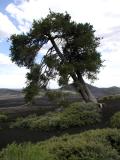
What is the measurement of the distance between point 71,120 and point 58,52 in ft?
30.7

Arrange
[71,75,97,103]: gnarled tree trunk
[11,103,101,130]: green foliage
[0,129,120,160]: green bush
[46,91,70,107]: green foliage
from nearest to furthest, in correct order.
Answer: [0,129,120,160]: green bush, [11,103,101,130]: green foliage, [71,75,97,103]: gnarled tree trunk, [46,91,70,107]: green foliage

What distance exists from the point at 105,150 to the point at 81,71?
76.5 ft

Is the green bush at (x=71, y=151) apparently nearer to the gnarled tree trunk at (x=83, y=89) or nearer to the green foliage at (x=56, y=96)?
the gnarled tree trunk at (x=83, y=89)

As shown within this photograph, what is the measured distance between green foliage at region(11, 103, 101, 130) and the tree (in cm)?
483

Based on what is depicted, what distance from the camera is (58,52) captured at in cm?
3797

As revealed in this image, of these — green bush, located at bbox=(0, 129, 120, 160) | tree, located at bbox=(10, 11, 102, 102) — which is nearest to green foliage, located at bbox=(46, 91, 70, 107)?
tree, located at bbox=(10, 11, 102, 102)

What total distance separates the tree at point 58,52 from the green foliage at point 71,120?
15.8 feet

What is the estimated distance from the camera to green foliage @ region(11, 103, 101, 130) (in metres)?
29.9

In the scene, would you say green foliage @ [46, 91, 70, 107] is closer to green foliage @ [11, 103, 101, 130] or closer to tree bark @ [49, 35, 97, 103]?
tree bark @ [49, 35, 97, 103]

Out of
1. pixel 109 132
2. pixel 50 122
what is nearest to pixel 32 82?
pixel 50 122

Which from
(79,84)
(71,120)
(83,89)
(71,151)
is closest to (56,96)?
(79,84)

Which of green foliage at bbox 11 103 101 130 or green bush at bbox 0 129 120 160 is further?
green foliage at bbox 11 103 101 130

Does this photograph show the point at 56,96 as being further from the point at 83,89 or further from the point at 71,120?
the point at 71,120

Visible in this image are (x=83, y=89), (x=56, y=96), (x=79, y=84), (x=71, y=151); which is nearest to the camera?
(x=71, y=151)
